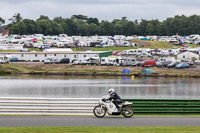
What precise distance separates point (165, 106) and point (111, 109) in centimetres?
352

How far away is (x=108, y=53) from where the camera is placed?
132250 mm

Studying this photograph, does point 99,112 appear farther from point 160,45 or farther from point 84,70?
point 160,45

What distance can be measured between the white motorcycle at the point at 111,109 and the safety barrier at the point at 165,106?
1.48 metres

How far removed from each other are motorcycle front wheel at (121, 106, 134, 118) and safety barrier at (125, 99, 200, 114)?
1434 millimetres

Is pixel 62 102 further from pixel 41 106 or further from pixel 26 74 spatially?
pixel 26 74

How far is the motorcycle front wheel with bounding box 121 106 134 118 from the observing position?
27.8 m

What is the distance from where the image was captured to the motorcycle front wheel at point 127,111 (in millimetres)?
27756

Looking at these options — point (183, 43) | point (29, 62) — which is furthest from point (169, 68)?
point (183, 43)

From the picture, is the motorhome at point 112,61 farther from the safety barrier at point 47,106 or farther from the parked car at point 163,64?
the safety barrier at point 47,106

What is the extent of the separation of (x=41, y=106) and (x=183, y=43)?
154764 mm

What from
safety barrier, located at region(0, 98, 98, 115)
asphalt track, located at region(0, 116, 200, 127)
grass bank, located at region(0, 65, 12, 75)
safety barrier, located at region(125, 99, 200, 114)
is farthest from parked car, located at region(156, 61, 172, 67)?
asphalt track, located at region(0, 116, 200, 127)

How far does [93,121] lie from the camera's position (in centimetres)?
2622

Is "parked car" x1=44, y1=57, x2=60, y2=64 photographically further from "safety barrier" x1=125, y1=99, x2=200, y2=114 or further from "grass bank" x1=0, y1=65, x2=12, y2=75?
"safety barrier" x1=125, y1=99, x2=200, y2=114

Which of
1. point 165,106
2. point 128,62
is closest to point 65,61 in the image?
point 128,62
